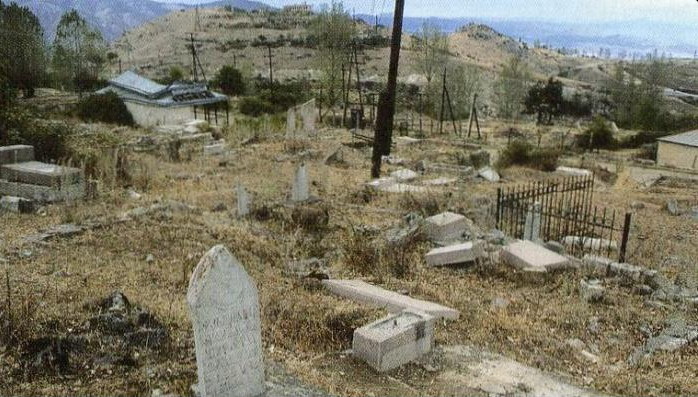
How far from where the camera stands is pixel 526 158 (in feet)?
75.0

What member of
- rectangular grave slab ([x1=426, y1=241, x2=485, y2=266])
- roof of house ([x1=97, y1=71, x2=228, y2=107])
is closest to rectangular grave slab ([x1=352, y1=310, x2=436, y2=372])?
rectangular grave slab ([x1=426, y1=241, x2=485, y2=266])

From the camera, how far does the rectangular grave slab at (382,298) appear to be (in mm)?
7105

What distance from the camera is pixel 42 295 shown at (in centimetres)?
659

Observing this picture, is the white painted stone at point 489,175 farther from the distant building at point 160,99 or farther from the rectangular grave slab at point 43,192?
the distant building at point 160,99

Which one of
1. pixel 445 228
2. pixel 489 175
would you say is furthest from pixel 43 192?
pixel 489 175

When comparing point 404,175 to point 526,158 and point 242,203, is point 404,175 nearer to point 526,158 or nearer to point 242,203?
point 526,158

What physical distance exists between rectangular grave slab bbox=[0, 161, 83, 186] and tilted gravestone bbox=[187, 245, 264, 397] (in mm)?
8976

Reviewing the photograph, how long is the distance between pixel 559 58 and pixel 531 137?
317ft

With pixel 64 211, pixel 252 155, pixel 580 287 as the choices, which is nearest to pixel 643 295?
pixel 580 287

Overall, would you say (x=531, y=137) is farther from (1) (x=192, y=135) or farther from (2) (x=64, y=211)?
(2) (x=64, y=211)

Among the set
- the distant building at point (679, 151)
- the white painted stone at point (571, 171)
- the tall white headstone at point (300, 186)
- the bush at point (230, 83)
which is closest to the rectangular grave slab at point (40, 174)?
the tall white headstone at point (300, 186)

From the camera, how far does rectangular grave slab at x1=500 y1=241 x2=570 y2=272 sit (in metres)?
9.11

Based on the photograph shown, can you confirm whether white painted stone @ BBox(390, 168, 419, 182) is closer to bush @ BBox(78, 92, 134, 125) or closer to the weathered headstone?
the weathered headstone

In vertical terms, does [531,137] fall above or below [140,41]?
below
